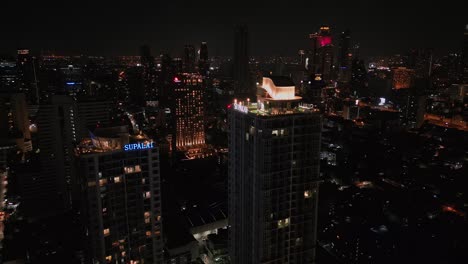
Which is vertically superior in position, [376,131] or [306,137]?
[306,137]

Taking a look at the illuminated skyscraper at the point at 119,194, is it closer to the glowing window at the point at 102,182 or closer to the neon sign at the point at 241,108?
the glowing window at the point at 102,182

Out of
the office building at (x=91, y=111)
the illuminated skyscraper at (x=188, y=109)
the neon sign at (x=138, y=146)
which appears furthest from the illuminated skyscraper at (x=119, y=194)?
the illuminated skyscraper at (x=188, y=109)

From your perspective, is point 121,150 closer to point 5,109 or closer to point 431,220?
point 431,220

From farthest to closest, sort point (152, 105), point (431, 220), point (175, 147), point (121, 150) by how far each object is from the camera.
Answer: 1. point (152, 105)
2. point (175, 147)
3. point (431, 220)
4. point (121, 150)

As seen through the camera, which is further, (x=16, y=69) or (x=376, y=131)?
(x=16, y=69)

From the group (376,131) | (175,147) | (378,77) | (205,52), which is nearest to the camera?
(175,147)

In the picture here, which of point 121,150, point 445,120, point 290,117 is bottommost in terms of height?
point 445,120

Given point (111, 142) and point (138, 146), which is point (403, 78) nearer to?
point (138, 146)

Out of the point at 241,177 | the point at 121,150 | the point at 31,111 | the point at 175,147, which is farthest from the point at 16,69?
the point at 241,177
